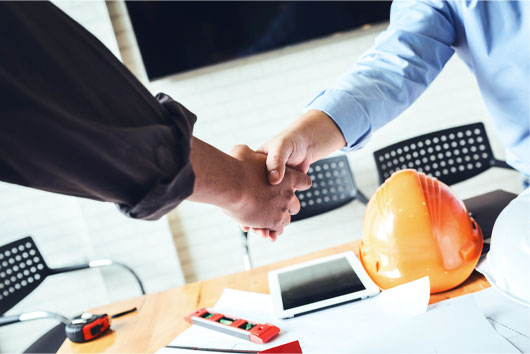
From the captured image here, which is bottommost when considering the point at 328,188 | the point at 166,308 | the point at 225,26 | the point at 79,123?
the point at 328,188

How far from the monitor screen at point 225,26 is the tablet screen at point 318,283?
1477 millimetres

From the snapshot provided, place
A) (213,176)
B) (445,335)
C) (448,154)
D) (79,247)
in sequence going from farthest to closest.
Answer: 1. (79,247)
2. (448,154)
3. (213,176)
4. (445,335)

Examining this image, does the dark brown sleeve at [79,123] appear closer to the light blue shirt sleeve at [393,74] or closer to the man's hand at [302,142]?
the man's hand at [302,142]

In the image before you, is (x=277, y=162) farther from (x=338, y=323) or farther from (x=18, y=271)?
(x=18, y=271)

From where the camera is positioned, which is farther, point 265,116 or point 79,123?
point 265,116

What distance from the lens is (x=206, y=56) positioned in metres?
2.17

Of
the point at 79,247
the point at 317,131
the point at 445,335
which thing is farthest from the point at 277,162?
the point at 79,247

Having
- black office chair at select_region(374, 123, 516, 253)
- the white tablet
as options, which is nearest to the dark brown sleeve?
the white tablet

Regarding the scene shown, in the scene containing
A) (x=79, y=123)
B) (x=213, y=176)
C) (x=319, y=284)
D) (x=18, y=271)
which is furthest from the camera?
(x=18, y=271)

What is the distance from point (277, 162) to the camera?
0.91m

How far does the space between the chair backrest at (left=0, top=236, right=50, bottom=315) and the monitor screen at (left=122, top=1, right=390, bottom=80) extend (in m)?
1.02

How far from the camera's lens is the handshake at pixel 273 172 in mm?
809

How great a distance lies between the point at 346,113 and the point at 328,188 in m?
1.01

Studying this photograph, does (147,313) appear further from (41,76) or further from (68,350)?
(41,76)
